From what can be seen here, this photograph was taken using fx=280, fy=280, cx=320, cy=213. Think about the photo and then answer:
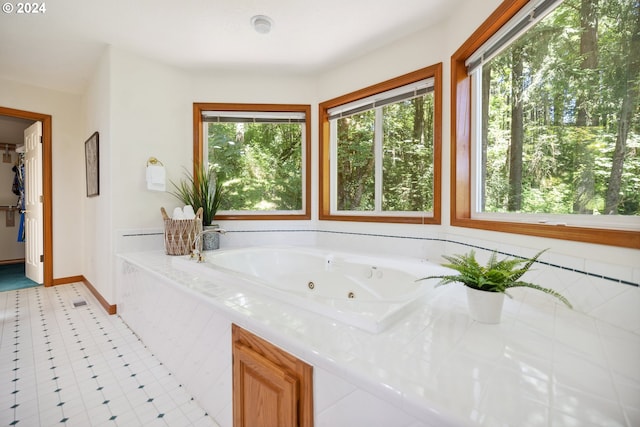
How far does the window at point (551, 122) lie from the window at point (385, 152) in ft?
0.92

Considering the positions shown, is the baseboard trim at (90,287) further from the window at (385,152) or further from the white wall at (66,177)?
the window at (385,152)

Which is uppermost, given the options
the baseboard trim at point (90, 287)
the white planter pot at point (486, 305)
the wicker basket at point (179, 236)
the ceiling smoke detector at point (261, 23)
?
the ceiling smoke detector at point (261, 23)

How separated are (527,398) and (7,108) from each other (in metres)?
4.56

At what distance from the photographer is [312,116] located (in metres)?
2.81

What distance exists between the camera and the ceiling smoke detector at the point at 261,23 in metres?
1.96

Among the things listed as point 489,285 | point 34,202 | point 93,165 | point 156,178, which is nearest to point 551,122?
point 489,285

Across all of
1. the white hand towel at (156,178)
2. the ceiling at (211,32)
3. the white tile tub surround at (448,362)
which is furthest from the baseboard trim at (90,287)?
the ceiling at (211,32)

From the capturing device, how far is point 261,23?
199 centimetres

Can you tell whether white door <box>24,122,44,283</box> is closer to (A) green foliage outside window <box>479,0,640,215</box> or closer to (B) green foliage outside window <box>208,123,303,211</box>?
(B) green foliage outside window <box>208,123,303,211</box>

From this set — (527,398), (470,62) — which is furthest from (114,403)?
(470,62)

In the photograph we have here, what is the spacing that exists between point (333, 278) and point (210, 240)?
119 centimetres

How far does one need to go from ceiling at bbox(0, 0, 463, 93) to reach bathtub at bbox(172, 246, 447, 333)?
1689mm

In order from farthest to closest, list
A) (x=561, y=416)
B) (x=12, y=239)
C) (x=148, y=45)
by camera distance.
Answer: (x=12, y=239), (x=148, y=45), (x=561, y=416)

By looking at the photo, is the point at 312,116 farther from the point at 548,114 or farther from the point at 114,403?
the point at 114,403
